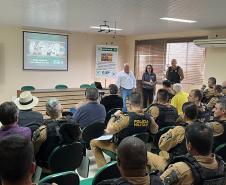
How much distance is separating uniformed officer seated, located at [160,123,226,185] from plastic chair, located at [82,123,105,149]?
2001mm

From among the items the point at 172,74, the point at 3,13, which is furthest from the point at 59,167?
the point at 172,74

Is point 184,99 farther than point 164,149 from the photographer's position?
Yes

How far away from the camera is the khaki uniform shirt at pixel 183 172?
5.98 feet

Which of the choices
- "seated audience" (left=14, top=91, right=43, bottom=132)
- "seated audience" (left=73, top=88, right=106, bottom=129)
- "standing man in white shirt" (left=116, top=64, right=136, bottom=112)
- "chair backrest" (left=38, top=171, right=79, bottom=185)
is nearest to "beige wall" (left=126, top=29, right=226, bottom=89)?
"standing man in white shirt" (left=116, top=64, right=136, bottom=112)

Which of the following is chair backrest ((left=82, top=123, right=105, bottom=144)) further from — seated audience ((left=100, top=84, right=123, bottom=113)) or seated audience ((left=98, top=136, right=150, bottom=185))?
seated audience ((left=98, top=136, right=150, bottom=185))

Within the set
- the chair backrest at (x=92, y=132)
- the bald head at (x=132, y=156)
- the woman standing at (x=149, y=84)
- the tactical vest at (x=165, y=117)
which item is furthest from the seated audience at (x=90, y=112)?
the woman standing at (x=149, y=84)

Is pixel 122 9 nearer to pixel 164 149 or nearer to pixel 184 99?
pixel 184 99

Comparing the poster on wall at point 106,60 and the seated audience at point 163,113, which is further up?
the poster on wall at point 106,60

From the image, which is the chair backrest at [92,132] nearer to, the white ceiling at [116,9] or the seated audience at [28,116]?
the seated audience at [28,116]

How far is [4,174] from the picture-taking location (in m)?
1.19

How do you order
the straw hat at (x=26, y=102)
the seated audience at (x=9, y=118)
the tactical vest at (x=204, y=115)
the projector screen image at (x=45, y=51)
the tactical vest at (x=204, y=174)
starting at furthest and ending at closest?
the projector screen image at (x=45, y=51) → the tactical vest at (x=204, y=115) → the straw hat at (x=26, y=102) → the seated audience at (x=9, y=118) → the tactical vest at (x=204, y=174)

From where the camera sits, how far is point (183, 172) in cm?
183

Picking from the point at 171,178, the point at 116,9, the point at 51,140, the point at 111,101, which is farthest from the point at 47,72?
the point at 171,178

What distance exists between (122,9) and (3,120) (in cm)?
331
